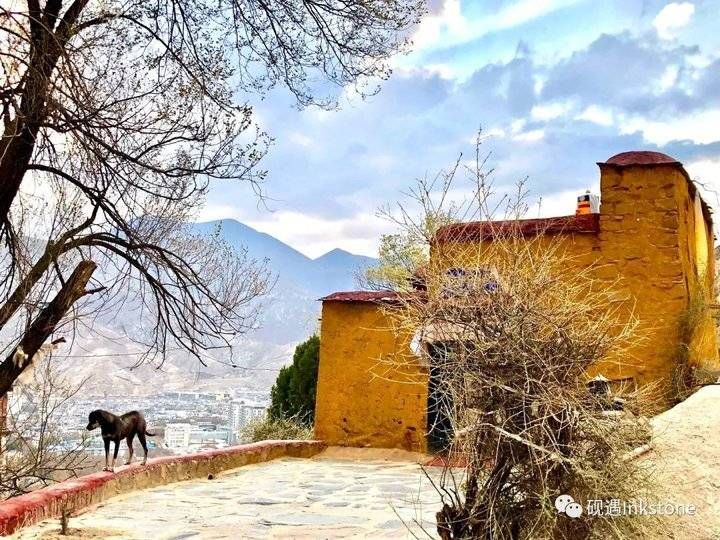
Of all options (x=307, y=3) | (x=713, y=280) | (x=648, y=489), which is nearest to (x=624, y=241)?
(x=713, y=280)

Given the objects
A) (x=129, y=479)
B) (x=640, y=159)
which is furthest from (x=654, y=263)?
(x=129, y=479)

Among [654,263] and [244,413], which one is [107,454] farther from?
[244,413]

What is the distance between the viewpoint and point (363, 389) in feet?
38.1

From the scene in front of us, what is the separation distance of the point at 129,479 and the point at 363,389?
189 inches

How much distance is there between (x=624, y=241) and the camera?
10.1 m

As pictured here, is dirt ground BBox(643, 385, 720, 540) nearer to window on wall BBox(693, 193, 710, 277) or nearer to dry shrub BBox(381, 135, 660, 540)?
dry shrub BBox(381, 135, 660, 540)

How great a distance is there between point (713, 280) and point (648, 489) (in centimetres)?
876

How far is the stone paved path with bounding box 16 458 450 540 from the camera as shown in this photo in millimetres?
5508

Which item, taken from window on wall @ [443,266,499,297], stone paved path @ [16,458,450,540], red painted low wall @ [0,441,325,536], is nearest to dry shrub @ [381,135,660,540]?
window on wall @ [443,266,499,297]

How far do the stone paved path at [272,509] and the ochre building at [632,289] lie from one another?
5.11 ft

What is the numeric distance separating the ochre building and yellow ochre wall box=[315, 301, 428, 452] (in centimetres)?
2

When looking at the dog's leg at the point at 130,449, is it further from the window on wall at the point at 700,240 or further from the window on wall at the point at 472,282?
the window on wall at the point at 700,240

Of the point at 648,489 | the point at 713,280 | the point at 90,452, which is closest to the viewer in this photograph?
the point at 648,489

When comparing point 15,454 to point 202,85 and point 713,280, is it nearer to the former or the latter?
point 202,85
